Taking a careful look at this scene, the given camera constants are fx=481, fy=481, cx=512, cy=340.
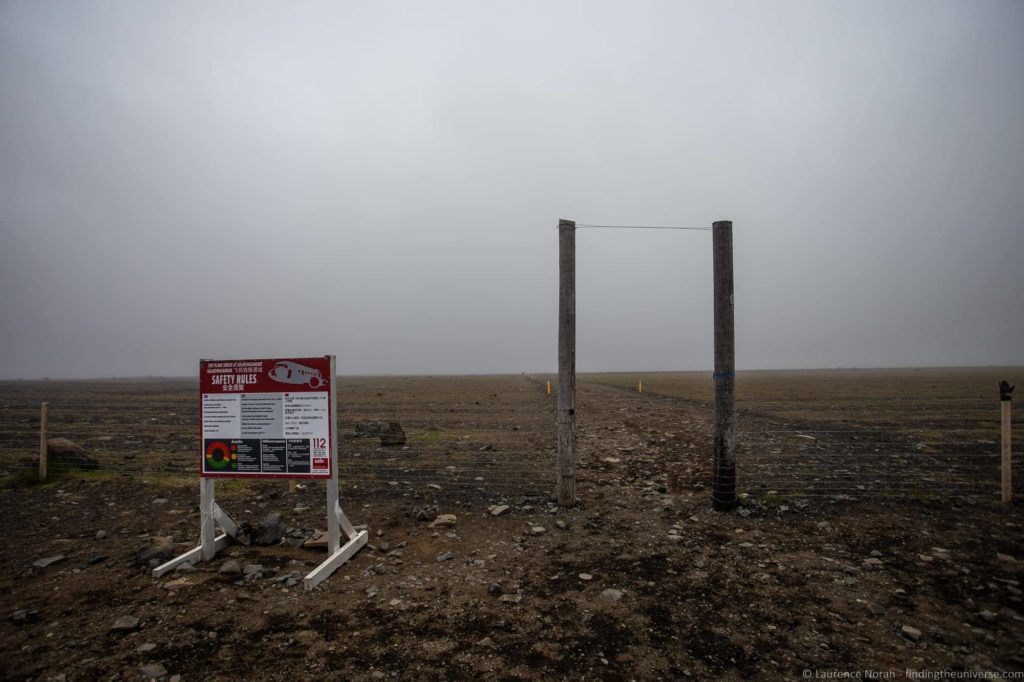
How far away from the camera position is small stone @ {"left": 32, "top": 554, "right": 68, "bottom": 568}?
6156 millimetres

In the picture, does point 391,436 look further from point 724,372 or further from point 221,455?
point 724,372

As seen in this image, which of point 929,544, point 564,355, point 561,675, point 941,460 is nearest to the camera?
point 561,675

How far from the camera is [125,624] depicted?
4676 millimetres

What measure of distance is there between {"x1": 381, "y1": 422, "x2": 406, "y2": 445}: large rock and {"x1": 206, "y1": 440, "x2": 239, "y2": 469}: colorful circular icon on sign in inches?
356

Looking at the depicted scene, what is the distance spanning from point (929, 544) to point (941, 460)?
7.15 metres

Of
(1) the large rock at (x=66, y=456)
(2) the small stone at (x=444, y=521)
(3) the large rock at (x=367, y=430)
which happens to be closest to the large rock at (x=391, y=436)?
(3) the large rock at (x=367, y=430)

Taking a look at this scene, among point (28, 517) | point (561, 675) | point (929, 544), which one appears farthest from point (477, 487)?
point (28, 517)

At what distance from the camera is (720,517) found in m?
7.50

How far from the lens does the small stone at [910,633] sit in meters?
4.14

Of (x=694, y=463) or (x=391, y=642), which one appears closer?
(x=391, y=642)

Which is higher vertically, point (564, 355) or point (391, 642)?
point (564, 355)

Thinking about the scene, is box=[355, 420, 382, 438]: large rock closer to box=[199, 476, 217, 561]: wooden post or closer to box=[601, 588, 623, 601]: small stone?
box=[199, 476, 217, 561]: wooden post

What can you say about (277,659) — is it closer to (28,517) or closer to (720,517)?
(720,517)

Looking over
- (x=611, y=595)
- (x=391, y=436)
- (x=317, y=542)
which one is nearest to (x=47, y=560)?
(x=317, y=542)
